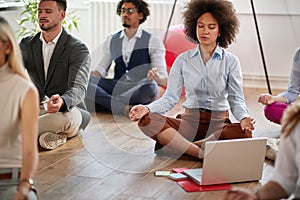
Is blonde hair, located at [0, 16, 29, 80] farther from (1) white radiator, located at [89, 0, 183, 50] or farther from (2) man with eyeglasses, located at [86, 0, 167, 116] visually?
(1) white radiator, located at [89, 0, 183, 50]

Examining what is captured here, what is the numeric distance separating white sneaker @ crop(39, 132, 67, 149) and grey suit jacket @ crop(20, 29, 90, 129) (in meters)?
0.16

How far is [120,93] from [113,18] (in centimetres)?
133

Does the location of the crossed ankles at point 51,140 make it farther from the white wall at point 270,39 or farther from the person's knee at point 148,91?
the white wall at point 270,39

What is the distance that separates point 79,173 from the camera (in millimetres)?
3023

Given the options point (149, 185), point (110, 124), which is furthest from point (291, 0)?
point (149, 185)

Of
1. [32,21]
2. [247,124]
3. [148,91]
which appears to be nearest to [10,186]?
[247,124]

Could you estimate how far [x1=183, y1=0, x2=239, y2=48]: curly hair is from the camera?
326cm

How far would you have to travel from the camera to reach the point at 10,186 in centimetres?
196

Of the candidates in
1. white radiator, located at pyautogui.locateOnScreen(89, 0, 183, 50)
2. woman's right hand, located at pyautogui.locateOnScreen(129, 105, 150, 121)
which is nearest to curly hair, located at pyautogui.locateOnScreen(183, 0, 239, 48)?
woman's right hand, located at pyautogui.locateOnScreen(129, 105, 150, 121)

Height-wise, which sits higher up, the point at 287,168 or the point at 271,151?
the point at 287,168

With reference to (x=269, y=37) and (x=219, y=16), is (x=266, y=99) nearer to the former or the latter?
(x=219, y=16)

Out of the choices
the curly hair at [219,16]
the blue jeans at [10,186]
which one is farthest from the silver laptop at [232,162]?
the blue jeans at [10,186]

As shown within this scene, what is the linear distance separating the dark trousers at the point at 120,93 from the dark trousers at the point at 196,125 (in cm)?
105

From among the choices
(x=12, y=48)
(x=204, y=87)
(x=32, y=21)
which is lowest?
(x=204, y=87)
